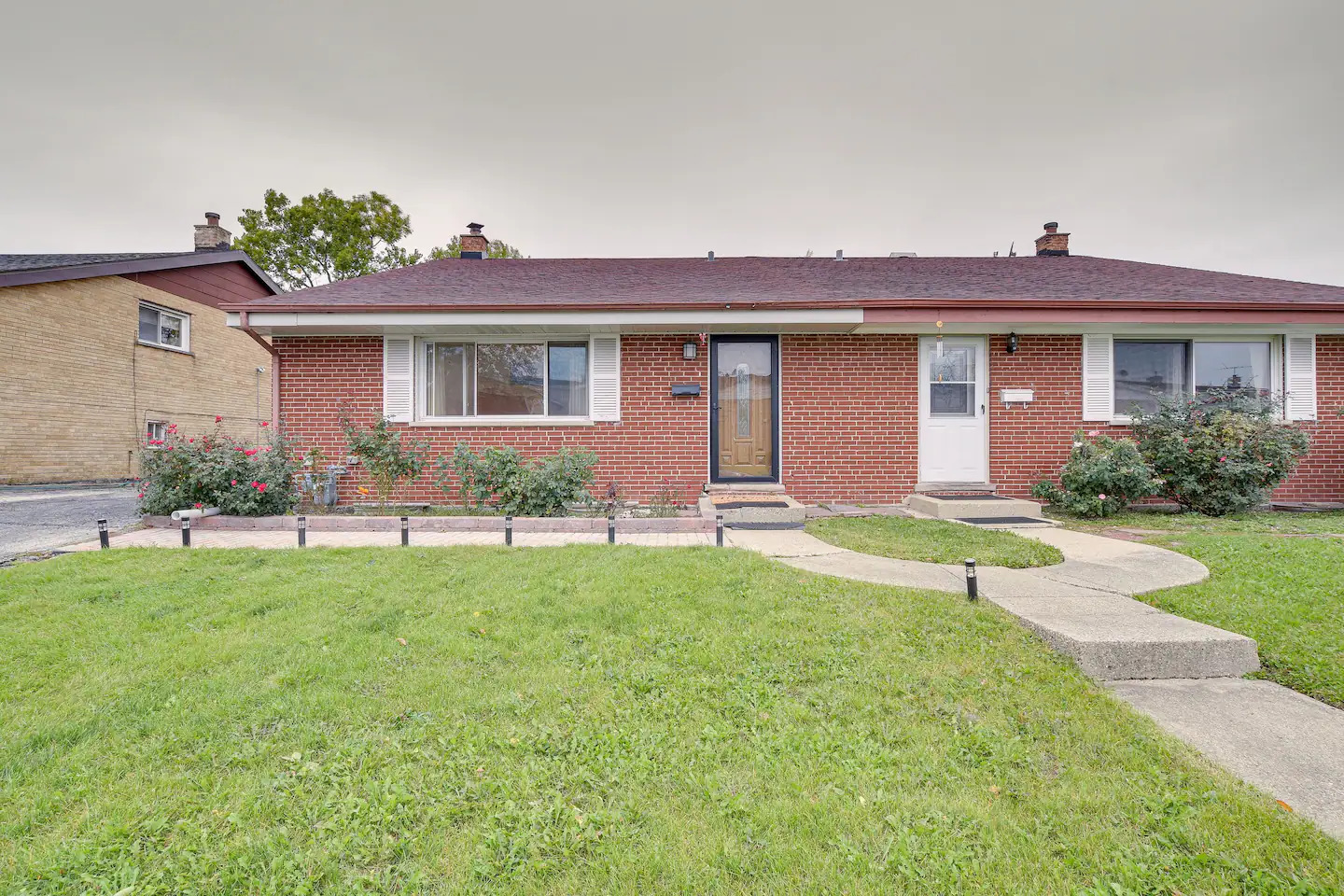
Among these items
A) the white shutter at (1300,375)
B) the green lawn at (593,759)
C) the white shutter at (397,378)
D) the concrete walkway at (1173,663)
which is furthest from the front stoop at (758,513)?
the white shutter at (1300,375)

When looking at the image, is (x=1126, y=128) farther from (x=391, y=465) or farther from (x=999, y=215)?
(x=391, y=465)

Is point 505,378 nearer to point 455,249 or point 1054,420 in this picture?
point 1054,420

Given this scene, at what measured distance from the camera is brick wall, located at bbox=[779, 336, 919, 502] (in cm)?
859

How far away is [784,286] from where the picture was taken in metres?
9.14

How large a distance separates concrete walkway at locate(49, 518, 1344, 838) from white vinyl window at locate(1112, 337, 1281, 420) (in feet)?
14.6

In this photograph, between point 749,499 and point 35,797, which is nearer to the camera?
point 35,797

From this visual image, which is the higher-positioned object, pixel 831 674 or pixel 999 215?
pixel 999 215

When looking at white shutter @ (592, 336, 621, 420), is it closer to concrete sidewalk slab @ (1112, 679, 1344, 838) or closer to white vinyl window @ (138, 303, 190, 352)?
concrete sidewalk slab @ (1112, 679, 1344, 838)

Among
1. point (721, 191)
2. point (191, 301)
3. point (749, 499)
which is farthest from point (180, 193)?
point (749, 499)

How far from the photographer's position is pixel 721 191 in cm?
1596

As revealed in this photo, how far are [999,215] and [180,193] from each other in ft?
89.6

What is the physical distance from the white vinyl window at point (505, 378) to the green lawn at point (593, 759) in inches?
209

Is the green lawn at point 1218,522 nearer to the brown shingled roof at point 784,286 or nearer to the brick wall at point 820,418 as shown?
the brick wall at point 820,418

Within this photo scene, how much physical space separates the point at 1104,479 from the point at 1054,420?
4.89 ft
